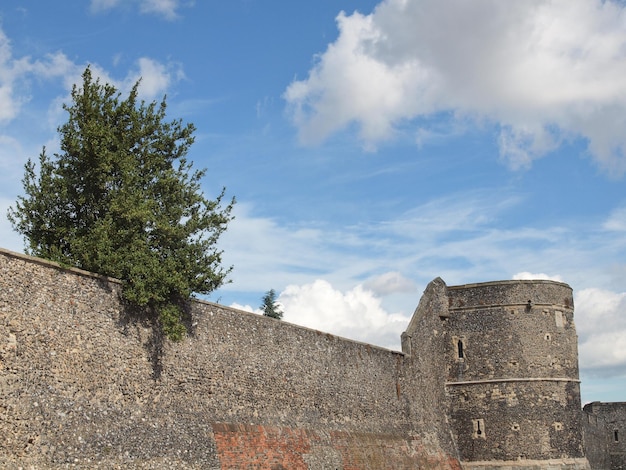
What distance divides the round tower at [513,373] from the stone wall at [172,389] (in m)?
5.45

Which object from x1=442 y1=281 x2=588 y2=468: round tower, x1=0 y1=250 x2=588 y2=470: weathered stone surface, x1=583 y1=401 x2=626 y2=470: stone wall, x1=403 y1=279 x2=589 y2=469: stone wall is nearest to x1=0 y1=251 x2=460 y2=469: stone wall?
x1=0 y1=250 x2=588 y2=470: weathered stone surface

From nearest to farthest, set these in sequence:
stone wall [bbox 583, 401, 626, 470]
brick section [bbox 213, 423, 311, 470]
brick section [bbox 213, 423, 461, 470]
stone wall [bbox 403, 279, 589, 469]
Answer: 1. brick section [bbox 213, 423, 311, 470]
2. brick section [bbox 213, 423, 461, 470]
3. stone wall [bbox 403, 279, 589, 469]
4. stone wall [bbox 583, 401, 626, 470]

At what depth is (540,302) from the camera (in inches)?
1305

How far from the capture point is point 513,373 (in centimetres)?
3225

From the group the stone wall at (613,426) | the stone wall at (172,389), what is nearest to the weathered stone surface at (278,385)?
the stone wall at (172,389)

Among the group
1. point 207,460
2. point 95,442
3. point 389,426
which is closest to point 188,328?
point 207,460

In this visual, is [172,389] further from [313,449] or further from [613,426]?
[613,426]

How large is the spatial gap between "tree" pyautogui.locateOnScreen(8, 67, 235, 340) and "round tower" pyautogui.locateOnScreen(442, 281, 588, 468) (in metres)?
16.0

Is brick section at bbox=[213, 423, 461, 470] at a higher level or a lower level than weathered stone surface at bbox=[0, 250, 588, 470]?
lower

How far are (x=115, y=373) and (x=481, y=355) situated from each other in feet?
63.3

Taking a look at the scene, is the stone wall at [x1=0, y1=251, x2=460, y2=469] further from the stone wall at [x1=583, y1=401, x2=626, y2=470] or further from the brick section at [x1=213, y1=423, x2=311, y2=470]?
the stone wall at [x1=583, y1=401, x2=626, y2=470]

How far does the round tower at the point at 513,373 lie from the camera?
31672 millimetres

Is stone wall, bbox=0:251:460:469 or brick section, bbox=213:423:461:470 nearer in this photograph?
stone wall, bbox=0:251:460:469

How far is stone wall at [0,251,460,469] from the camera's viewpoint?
14.9 metres
